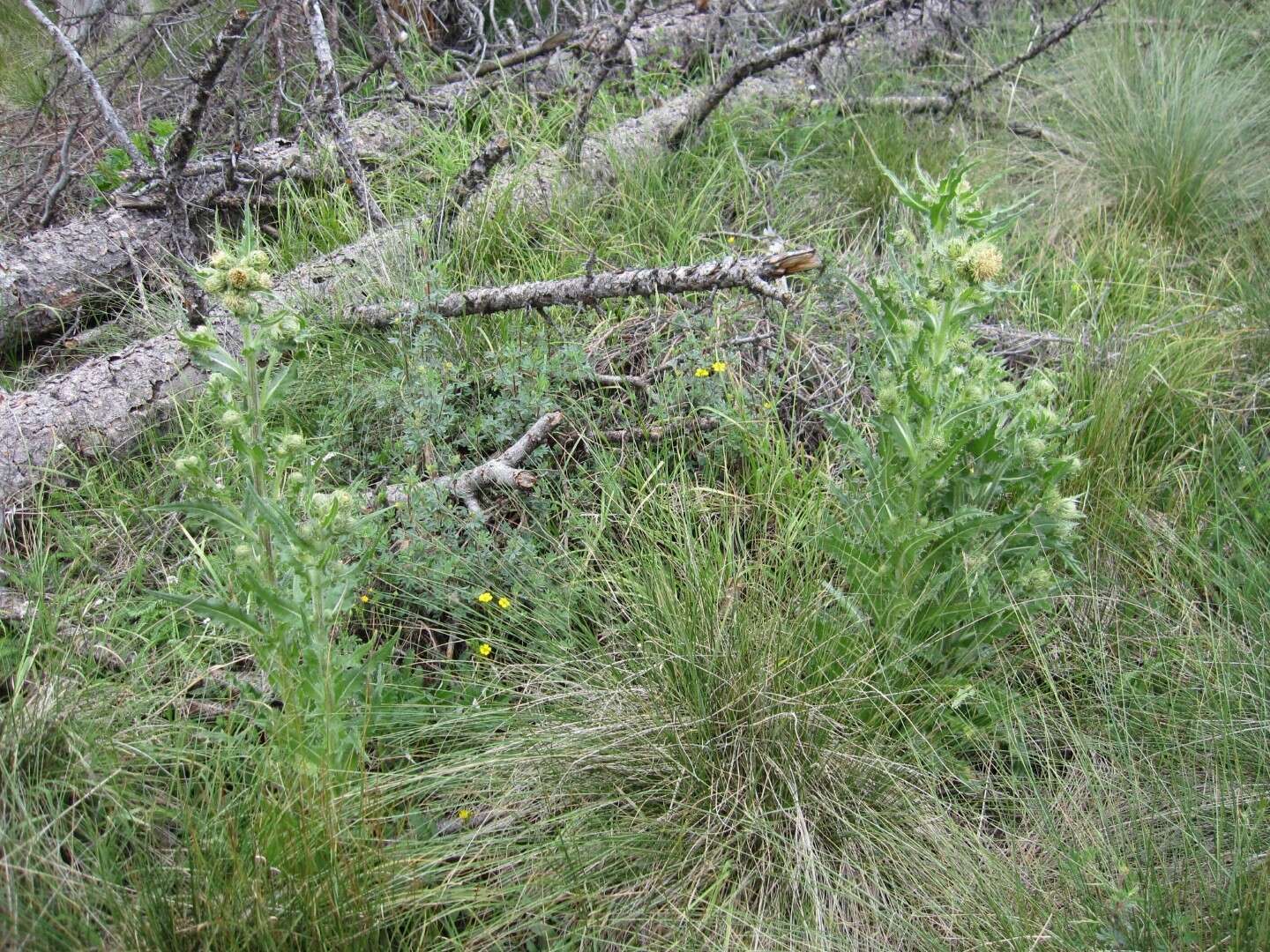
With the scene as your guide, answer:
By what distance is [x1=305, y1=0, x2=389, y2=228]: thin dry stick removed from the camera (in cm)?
368

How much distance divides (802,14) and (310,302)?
3427 millimetres

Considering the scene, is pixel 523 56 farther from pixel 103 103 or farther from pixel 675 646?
pixel 675 646

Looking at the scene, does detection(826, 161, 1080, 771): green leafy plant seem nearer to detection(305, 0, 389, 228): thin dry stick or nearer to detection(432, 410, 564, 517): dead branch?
detection(432, 410, 564, 517): dead branch

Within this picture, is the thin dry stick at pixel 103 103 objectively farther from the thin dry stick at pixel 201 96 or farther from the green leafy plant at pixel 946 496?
the green leafy plant at pixel 946 496

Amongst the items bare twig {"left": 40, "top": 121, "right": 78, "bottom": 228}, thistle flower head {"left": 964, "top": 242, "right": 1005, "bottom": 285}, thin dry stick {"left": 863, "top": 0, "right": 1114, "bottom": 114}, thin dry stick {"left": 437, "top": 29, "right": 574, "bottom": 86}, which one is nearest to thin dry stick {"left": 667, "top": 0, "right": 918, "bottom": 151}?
thin dry stick {"left": 863, "top": 0, "right": 1114, "bottom": 114}

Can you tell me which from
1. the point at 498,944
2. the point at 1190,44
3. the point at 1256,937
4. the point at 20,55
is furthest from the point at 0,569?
the point at 1190,44

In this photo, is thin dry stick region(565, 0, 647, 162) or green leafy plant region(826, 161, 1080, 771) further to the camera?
thin dry stick region(565, 0, 647, 162)

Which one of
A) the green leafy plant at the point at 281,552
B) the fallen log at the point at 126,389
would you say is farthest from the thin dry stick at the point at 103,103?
the green leafy plant at the point at 281,552

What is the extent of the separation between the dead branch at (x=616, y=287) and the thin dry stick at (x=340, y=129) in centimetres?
62

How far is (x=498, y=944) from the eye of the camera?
1.69 metres

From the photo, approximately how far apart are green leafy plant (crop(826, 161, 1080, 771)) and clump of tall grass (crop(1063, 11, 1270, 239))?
2425 millimetres

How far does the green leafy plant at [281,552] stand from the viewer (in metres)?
1.73

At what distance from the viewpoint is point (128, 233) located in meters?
3.84

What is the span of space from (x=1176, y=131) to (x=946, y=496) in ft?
9.37
